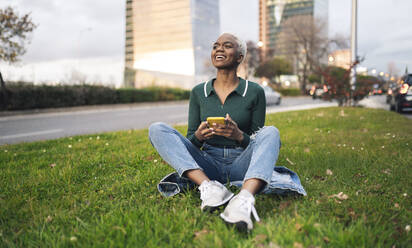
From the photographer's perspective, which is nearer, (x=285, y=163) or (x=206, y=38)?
(x=285, y=163)

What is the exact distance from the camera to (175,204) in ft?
7.89

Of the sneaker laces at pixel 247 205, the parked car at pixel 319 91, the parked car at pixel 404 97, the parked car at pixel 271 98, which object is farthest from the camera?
the parked car at pixel 271 98

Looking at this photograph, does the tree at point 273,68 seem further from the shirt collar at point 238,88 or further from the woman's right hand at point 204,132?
the woman's right hand at point 204,132

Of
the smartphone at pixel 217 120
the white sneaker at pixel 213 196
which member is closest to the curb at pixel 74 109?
the smartphone at pixel 217 120

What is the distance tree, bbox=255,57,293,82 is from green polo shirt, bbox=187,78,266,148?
55.6 meters

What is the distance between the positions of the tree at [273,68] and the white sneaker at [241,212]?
56.5 meters

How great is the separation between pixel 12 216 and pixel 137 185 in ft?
3.44

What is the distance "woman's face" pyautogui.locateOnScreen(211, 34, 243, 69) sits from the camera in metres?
2.69

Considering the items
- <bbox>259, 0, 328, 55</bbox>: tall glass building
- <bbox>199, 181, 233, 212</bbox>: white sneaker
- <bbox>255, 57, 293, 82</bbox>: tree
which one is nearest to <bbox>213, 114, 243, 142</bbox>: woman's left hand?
<bbox>199, 181, 233, 212</bbox>: white sneaker

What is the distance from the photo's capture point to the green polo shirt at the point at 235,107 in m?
2.73

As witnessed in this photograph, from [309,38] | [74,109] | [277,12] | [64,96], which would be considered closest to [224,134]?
[74,109]

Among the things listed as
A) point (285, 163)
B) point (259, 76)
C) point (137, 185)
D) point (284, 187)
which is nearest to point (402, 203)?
point (284, 187)

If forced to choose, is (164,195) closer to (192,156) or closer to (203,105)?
(192,156)

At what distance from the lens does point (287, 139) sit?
5.59m
